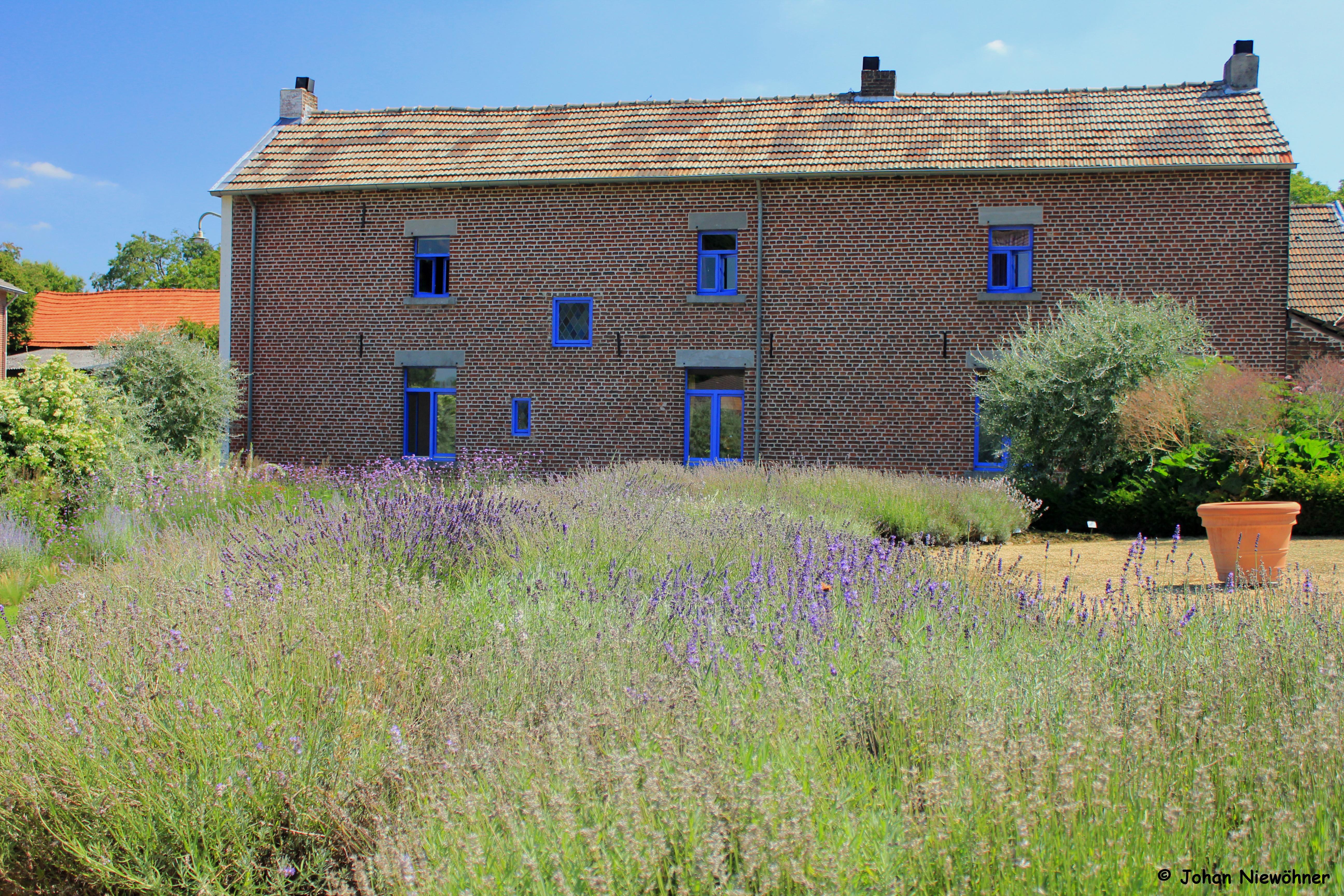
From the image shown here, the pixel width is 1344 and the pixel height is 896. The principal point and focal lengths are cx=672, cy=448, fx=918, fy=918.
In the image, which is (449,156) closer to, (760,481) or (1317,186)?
(760,481)

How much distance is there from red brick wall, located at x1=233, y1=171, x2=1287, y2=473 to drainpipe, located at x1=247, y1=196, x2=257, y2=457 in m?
0.12

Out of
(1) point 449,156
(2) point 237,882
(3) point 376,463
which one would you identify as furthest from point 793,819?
(1) point 449,156

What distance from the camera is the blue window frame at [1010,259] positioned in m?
15.0

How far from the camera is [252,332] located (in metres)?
17.1

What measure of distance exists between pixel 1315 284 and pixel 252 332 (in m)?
20.3

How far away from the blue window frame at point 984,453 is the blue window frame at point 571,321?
263 inches

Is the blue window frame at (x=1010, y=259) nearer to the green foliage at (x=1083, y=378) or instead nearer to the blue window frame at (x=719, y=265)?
the green foliage at (x=1083, y=378)

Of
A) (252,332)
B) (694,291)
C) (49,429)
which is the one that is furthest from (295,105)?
(49,429)

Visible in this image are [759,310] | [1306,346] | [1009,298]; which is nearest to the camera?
[1009,298]

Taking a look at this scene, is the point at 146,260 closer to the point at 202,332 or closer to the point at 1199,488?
the point at 202,332

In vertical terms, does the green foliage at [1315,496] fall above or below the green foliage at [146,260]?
Answer: below

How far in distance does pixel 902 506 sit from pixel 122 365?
44.3ft

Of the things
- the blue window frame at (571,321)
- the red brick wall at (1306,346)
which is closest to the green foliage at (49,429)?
the blue window frame at (571,321)

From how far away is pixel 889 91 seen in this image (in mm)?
17328
